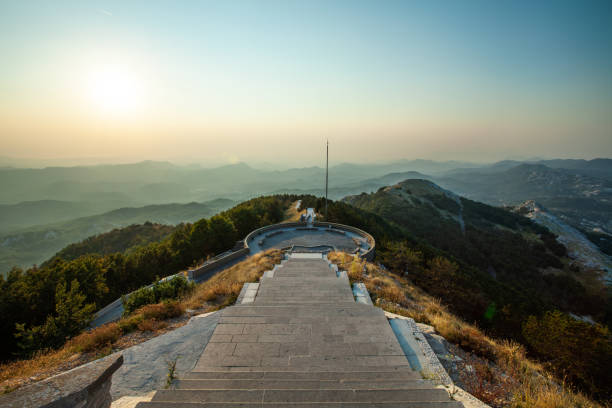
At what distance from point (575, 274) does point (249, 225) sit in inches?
2578

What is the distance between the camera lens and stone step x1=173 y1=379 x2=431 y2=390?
4152 mm

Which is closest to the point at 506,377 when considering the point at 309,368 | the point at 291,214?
the point at 309,368

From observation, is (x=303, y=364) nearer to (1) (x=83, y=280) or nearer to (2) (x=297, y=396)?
(2) (x=297, y=396)

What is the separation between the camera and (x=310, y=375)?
4.59 meters

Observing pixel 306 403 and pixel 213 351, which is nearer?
pixel 306 403

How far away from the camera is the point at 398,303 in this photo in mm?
9180

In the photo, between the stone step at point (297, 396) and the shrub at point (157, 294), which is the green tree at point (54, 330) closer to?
the shrub at point (157, 294)

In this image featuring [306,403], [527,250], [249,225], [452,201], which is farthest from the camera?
[452,201]

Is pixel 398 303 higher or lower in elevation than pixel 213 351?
lower

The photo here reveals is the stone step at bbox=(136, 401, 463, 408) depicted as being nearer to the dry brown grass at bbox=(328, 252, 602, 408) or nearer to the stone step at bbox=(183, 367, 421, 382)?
the stone step at bbox=(183, 367, 421, 382)

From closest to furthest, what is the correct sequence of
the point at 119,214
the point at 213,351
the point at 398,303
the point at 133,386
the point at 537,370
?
1. the point at 133,386
2. the point at 213,351
3. the point at 537,370
4. the point at 398,303
5. the point at 119,214

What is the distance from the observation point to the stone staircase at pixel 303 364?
3.78 metres

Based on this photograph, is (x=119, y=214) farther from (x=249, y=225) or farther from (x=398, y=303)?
(x=398, y=303)

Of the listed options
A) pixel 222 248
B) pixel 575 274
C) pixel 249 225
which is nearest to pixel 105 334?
pixel 222 248
